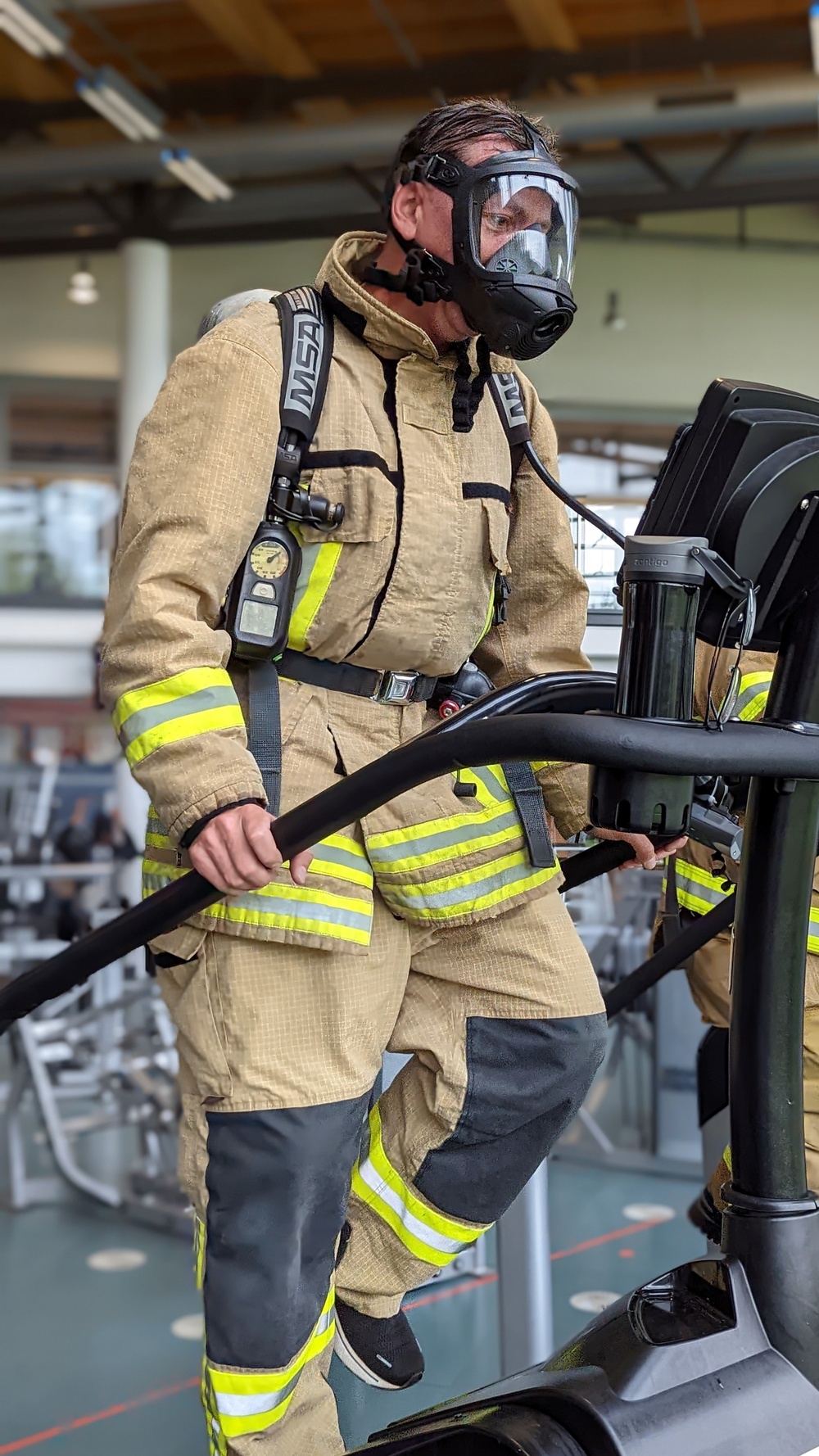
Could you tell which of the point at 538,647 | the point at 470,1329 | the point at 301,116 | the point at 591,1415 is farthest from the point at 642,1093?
the point at 301,116

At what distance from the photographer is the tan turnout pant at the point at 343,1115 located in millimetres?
1505

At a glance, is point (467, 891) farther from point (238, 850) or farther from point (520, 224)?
point (520, 224)

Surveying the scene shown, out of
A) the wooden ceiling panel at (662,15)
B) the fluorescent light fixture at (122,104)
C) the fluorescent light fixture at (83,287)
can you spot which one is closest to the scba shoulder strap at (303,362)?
the fluorescent light fixture at (122,104)

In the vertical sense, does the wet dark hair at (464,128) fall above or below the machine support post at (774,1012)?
above

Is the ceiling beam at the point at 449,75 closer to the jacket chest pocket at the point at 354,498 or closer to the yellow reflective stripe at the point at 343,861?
the jacket chest pocket at the point at 354,498

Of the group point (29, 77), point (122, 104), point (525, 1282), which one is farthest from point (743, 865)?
point (29, 77)

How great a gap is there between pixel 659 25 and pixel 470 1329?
7.15 m

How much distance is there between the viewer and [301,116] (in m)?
8.60

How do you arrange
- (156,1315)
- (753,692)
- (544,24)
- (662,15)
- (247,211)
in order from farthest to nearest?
(247,211), (662,15), (544,24), (156,1315), (753,692)

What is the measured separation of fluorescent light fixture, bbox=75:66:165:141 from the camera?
274 inches

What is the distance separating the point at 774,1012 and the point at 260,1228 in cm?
71

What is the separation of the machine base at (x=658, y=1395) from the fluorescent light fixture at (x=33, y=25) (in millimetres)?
6303

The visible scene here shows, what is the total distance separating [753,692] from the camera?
1.99 meters

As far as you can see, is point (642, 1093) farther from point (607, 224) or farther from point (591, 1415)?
point (607, 224)
